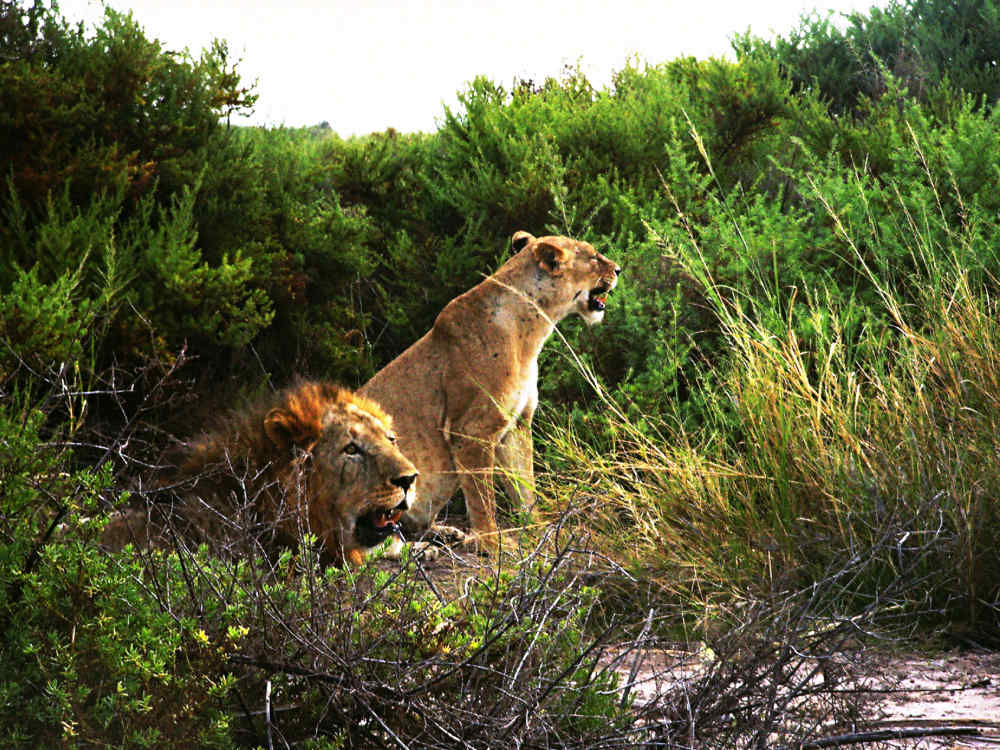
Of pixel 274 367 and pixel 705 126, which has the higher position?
pixel 705 126

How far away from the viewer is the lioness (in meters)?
6.70

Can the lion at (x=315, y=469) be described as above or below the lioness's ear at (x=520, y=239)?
below

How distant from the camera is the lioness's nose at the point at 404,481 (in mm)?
4691

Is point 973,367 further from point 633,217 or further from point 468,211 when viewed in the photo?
point 468,211

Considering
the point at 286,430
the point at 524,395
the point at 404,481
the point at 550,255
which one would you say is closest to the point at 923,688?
the point at 404,481

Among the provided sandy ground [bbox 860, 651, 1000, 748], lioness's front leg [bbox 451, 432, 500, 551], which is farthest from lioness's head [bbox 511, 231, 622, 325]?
sandy ground [bbox 860, 651, 1000, 748]

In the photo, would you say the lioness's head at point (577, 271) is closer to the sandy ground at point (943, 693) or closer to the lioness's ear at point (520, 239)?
the lioness's ear at point (520, 239)

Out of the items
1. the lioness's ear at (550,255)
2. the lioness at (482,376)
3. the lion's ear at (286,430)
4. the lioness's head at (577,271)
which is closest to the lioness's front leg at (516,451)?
the lioness at (482,376)

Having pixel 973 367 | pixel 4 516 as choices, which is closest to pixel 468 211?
pixel 973 367

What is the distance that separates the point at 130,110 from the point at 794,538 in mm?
5571

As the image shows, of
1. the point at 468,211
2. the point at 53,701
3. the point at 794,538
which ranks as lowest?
the point at 794,538

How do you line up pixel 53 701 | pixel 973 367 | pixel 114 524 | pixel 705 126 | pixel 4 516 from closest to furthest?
pixel 53 701 → pixel 4 516 → pixel 114 524 → pixel 973 367 → pixel 705 126

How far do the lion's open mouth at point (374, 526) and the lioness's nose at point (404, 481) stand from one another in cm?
6

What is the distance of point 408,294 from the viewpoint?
9250mm
